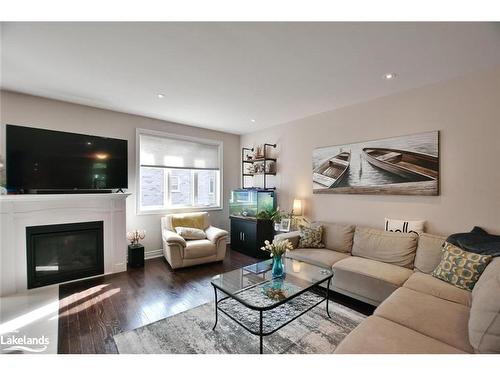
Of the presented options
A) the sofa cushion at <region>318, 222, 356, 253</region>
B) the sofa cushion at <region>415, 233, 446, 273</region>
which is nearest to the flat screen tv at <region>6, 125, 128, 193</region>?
the sofa cushion at <region>318, 222, 356, 253</region>

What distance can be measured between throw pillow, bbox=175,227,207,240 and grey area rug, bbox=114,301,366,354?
1.65 meters

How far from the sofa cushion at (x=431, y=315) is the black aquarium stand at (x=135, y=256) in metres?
3.33

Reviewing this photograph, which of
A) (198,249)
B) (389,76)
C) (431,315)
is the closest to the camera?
(431,315)

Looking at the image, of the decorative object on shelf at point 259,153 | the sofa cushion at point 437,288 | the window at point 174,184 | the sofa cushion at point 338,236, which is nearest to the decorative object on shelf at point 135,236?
the window at point 174,184

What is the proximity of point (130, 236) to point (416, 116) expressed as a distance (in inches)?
174

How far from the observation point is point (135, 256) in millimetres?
3629

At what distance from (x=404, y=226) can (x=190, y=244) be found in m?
2.97

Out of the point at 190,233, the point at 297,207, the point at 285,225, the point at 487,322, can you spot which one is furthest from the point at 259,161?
the point at 487,322

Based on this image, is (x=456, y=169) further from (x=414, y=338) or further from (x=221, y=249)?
(x=221, y=249)

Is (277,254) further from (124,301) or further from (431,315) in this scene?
(124,301)

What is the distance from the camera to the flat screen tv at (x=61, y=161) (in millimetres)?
2824

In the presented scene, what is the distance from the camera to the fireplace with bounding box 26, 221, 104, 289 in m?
2.87

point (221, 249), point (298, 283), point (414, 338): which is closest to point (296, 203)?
point (221, 249)

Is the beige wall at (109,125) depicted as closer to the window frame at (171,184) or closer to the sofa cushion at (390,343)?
the window frame at (171,184)
